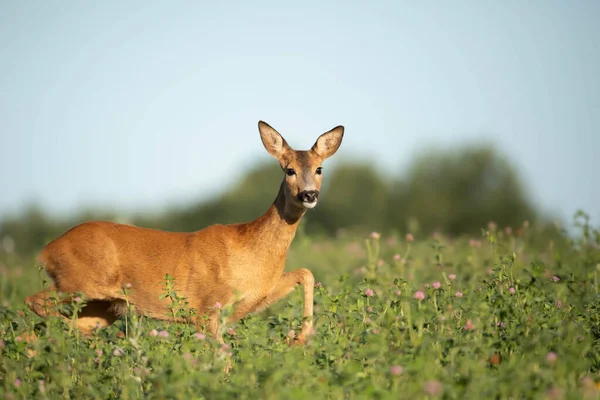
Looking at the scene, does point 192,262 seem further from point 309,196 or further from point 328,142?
point 328,142

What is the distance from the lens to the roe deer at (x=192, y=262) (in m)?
7.74

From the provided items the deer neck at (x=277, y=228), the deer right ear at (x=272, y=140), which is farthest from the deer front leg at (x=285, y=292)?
the deer right ear at (x=272, y=140)

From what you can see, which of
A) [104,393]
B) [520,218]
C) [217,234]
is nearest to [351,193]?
[520,218]

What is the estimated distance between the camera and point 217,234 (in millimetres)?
8133

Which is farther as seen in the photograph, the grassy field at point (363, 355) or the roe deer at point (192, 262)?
the roe deer at point (192, 262)

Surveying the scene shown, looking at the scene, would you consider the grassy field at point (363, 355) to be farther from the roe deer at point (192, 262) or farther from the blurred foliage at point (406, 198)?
the blurred foliage at point (406, 198)

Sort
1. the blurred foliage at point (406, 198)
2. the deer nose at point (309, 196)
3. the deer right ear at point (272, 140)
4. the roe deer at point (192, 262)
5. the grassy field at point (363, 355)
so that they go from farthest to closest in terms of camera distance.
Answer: the blurred foliage at point (406, 198)
the deer right ear at point (272, 140)
the roe deer at point (192, 262)
the deer nose at point (309, 196)
the grassy field at point (363, 355)

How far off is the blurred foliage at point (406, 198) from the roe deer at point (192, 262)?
35752 mm

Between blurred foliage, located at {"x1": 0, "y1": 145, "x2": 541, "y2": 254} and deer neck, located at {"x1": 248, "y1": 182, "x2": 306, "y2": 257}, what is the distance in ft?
118

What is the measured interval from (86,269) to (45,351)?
272cm

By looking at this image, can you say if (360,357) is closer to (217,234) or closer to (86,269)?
(217,234)

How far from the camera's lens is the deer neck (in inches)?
312

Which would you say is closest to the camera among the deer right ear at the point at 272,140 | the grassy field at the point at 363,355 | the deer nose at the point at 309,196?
the grassy field at the point at 363,355

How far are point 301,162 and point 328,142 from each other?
0.75m
